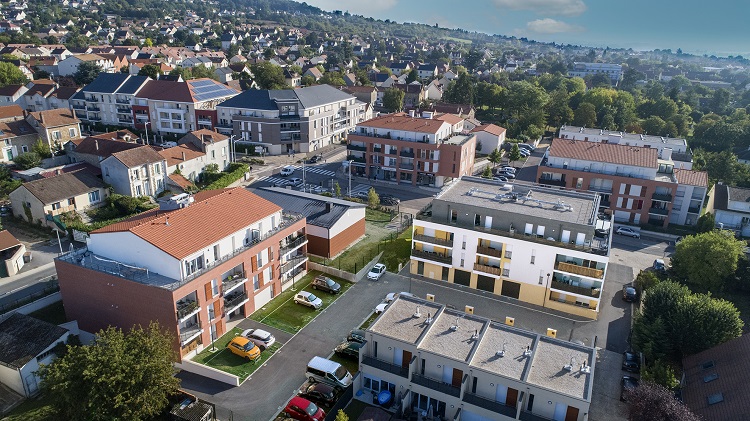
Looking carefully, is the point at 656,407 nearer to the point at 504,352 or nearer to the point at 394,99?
the point at 504,352

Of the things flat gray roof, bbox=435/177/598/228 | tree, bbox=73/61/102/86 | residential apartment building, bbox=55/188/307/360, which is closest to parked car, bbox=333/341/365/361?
residential apartment building, bbox=55/188/307/360

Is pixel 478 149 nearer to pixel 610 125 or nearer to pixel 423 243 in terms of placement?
pixel 610 125

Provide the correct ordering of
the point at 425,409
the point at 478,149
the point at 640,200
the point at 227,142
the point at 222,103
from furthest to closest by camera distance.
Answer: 1. the point at 478,149
2. the point at 222,103
3. the point at 227,142
4. the point at 640,200
5. the point at 425,409

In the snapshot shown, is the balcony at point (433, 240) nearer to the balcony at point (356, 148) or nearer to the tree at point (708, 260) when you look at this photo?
the tree at point (708, 260)

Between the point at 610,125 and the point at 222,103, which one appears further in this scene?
the point at 610,125

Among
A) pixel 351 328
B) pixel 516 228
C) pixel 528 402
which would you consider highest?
pixel 516 228

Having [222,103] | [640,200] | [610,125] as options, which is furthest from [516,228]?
[610,125]
